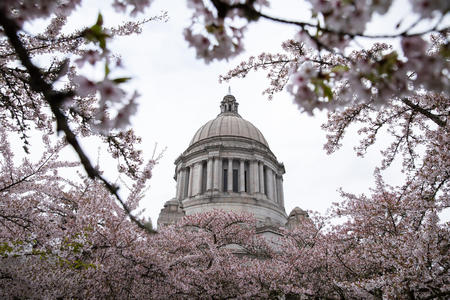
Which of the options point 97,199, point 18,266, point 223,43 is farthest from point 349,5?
point 97,199

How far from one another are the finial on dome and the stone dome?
393 centimetres

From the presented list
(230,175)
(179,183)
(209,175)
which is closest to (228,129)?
(230,175)

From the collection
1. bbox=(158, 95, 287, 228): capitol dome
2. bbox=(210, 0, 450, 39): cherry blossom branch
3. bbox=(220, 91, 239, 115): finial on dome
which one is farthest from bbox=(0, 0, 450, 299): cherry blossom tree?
bbox=(220, 91, 239, 115): finial on dome

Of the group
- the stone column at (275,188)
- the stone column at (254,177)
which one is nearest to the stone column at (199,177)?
the stone column at (254,177)

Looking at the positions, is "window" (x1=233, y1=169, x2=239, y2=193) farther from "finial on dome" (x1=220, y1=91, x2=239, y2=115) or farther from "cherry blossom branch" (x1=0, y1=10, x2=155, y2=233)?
"cherry blossom branch" (x1=0, y1=10, x2=155, y2=233)

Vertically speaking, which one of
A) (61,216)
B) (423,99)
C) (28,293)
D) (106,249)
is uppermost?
(423,99)

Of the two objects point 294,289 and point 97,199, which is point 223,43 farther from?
point 294,289

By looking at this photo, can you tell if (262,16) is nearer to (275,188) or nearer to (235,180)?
(235,180)

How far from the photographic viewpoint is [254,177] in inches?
1329

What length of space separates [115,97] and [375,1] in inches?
71.9

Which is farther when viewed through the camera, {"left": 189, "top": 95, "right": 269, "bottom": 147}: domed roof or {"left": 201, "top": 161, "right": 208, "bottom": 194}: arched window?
{"left": 189, "top": 95, "right": 269, "bottom": 147}: domed roof

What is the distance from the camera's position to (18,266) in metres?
8.72

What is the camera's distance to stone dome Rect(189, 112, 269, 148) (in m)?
37.7

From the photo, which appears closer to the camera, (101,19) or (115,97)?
(101,19)
